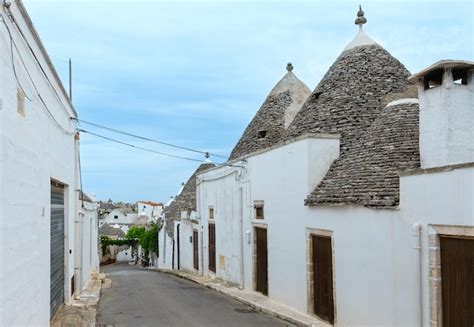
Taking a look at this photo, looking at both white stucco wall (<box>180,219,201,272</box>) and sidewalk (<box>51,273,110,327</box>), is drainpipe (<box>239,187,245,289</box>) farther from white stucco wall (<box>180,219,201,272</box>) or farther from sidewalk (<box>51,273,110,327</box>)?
white stucco wall (<box>180,219,201,272</box>)

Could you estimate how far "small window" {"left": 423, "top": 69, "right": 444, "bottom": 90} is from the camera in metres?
9.59

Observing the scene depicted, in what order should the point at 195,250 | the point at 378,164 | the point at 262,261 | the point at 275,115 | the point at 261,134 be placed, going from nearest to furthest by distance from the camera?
the point at 378,164, the point at 262,261, the point at 261,134, the point at 275,115, the point at 195,250

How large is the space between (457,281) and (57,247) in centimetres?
799

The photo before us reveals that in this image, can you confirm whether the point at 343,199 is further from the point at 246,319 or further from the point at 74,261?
the point at 74,261

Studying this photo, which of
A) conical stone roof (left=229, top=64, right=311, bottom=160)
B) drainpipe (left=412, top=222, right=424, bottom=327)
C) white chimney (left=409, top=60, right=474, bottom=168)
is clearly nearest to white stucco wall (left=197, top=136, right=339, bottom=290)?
conical stone roof (left=229, top=64, right=311, bottom=160)

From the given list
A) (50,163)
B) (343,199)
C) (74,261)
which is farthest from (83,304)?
(343,199)

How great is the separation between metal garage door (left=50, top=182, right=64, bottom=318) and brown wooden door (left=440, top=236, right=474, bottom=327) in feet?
23.8

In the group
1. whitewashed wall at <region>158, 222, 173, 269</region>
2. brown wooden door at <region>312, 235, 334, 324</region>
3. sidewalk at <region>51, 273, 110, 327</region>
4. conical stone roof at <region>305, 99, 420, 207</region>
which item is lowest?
whitewashed wall at <region>158, 222, 173, 269</region>

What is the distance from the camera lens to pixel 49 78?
957cm

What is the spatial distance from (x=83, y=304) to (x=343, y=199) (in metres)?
7.25

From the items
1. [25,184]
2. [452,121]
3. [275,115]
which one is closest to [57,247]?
[25,184]

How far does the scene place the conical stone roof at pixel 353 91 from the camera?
45.4 feet

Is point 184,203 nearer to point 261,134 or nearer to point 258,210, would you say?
point 261,134

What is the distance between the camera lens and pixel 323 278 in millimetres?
11773
